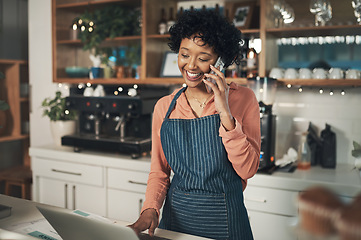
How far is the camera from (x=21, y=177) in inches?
150

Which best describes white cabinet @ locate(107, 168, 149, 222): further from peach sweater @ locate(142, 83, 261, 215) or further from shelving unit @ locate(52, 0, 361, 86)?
peach sweater @ locate(142, 83, 261, 215)

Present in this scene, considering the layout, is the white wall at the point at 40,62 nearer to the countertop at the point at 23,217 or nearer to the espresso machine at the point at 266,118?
the espresso machine at the point at 266,118

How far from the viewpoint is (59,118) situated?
373cm

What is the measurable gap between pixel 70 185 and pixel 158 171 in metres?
1.98

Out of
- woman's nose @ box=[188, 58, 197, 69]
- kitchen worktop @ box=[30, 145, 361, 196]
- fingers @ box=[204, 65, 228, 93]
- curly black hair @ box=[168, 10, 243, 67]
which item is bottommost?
kitchen worktop @ box=[30, 145, 361, 196]

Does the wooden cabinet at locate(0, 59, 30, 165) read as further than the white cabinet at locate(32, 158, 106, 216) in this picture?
Yes

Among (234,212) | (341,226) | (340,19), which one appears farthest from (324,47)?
(341,226)

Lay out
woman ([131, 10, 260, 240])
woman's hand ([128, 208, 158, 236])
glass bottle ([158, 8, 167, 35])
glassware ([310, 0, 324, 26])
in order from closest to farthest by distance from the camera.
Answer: woman's hand ([128, 208, 158, 236])
woman ([131, 10, 260, 240])
glassware ([310, 0, 324, 26])
glass bottle ([158, 8, 167, 35])

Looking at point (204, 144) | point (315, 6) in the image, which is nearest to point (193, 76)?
point (204, 144)

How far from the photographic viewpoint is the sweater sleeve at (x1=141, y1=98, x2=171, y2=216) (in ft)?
5.21

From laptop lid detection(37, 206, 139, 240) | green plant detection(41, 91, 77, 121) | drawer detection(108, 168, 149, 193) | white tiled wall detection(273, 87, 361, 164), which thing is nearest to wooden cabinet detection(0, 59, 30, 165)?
green plant detection(41, 91, 77, 121)

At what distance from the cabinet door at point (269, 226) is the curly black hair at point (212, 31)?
142cm

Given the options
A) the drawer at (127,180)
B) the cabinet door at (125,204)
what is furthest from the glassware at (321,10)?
the cabinet door at (125,204)

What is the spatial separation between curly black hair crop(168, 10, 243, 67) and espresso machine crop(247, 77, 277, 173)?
1289 millimetres
